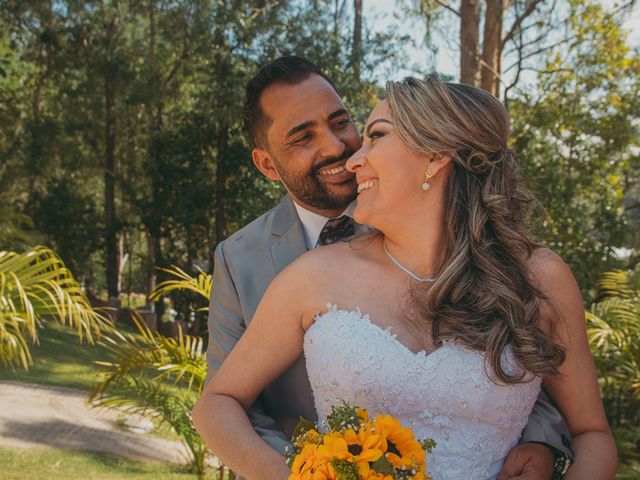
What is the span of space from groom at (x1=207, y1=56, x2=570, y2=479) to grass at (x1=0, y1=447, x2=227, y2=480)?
5.24 meters

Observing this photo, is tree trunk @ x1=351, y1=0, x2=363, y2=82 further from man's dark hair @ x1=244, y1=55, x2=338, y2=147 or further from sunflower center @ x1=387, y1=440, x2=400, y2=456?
sunflower center @ x1=387, y1=440, x2=400, y2=456

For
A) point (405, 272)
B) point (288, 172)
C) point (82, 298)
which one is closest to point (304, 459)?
point (405, 272)

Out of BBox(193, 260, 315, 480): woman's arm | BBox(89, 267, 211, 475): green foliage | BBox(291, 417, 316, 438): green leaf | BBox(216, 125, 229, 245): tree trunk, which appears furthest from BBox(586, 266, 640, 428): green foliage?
BBox(216, 125, 229, 245): tree trunk

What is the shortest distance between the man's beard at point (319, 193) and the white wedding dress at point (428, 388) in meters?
0.74

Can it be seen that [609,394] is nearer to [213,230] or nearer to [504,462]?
[504,462]

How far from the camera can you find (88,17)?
20.4 meters

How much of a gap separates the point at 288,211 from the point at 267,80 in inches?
25.2

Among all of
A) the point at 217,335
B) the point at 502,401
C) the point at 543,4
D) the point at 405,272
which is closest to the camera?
the point at 502,401

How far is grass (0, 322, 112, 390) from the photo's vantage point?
38.4 ft

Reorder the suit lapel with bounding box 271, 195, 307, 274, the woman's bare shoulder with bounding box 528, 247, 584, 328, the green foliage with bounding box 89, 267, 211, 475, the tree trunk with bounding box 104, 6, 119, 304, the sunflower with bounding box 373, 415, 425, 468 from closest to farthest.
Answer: the sunflower with bounding box 373, 415, 425, 468 < the woman's bare shoulder with bounding box 528, 247, 584, 328 < the suit lapel with bounding box 271, 195, 307, 274 < the green foliage with bounding box 89, 267, 211, 475 < the tree trunk with bounding box 104, 6, 119, 304

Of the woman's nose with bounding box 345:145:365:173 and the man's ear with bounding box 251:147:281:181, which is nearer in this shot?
the woman's nose with bounding box 345:145:365:173

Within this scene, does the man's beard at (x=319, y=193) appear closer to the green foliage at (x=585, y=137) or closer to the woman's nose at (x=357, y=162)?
the woman's nose at (x=357, y=162)

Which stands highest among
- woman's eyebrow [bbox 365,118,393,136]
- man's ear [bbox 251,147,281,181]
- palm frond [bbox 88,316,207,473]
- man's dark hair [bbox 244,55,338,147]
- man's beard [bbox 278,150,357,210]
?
man's dark hair [bbox 244,55,338,147]

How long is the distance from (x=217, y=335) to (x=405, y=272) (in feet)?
2.66
